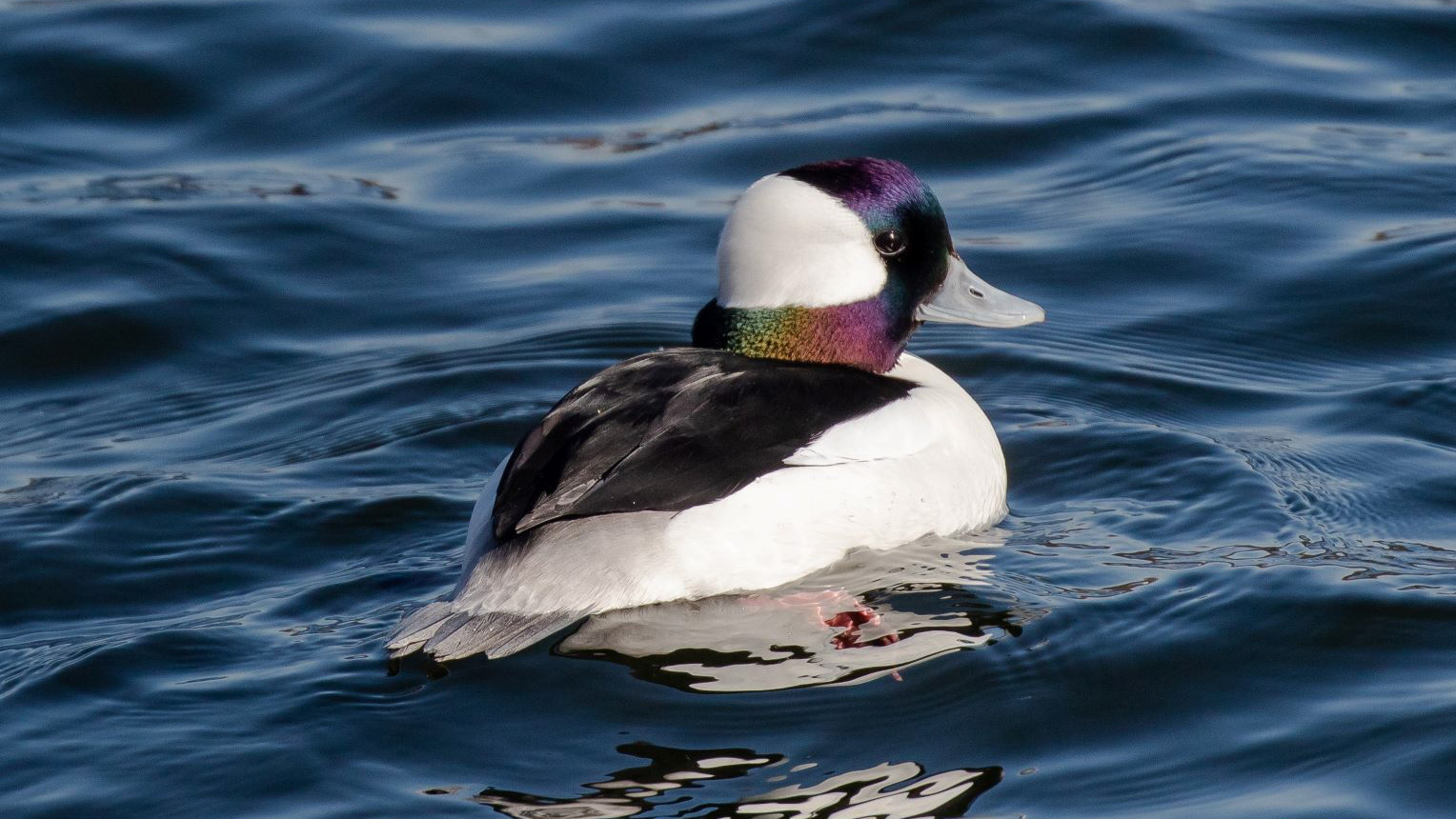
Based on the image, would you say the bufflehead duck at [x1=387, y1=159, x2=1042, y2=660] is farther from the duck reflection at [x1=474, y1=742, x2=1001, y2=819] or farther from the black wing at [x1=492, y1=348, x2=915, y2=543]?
the duck reflection at [x1=474, y1=742, x2=1001, y2=819]

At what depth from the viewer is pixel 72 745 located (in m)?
4.74

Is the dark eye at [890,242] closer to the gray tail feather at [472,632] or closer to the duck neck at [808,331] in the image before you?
the duck neck at [808,331]

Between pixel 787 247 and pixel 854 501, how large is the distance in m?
0.86

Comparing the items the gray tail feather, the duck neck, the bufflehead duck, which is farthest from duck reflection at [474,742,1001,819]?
the duck neck

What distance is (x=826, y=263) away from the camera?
6031 millimetres

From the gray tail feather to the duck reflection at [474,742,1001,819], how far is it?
0.56 m

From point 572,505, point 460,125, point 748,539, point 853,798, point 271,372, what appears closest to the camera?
point 853,798

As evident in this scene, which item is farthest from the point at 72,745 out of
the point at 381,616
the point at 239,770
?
the point at 381,616

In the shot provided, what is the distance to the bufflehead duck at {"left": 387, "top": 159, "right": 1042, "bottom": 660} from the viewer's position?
522 centimetres

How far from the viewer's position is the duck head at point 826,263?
5973mm

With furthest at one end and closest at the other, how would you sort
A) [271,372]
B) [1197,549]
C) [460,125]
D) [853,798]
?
[460,125] → [271,372] → [1197,549] → [853,798]

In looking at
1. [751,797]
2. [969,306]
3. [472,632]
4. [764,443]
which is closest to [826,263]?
[969,306]

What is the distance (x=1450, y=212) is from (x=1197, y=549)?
371cm

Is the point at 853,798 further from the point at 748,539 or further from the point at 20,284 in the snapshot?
the point at 20,284
